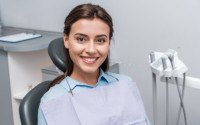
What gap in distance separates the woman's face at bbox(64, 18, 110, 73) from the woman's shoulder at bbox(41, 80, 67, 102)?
0.37 feet

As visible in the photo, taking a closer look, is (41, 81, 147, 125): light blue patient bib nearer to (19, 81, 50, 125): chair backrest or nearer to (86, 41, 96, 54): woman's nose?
(19, 81, 50, 125): chair backrest

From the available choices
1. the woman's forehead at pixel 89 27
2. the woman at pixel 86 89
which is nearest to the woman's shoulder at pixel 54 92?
the woman at pixel 86 89

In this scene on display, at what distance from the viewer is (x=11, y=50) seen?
6.66ft

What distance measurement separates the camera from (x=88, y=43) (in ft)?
3.69

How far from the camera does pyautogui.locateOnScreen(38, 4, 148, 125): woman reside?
1.12 metres

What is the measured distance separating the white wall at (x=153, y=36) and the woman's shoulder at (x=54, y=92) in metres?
0.81

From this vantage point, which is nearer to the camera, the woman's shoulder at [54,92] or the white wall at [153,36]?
the woman's shoulder at [54,92]

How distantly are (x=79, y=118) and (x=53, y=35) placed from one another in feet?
4.28

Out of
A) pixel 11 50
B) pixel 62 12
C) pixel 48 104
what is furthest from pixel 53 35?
pixel 48 104

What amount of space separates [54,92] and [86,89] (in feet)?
0.41

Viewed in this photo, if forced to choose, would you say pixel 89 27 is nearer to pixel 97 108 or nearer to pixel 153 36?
pixel 97 108

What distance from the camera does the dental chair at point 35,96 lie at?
3.70 ft

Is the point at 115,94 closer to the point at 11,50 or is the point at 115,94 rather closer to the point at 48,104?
the point at 48,104

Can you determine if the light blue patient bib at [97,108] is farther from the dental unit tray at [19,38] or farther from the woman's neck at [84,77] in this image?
the dental unit tray at [19,38]
